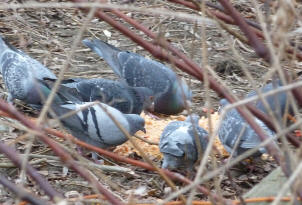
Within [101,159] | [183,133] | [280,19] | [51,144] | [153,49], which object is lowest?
[101,159]

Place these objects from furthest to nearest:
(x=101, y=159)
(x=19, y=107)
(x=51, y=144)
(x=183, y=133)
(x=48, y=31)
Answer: (x=48, y=31)
(x=19, y=107)
(x=101, y=159)
(x=183, y=133)
(x=51, y=144)

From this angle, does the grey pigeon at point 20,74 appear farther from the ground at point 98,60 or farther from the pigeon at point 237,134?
the pigeon at point 237,134

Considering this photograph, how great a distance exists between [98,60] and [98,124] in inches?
72.5

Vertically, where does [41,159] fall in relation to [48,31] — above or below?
below

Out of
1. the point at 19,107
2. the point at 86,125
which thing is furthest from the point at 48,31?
the point at 86,125

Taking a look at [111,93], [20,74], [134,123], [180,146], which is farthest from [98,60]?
[180,146]

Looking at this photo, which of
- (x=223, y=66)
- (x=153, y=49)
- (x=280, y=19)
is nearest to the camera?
(x=280, y=19)

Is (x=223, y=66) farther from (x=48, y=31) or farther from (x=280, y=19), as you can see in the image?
(x=280, y=19)

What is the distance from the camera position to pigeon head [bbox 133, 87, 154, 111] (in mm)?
4824

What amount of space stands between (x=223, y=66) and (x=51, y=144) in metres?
4.06

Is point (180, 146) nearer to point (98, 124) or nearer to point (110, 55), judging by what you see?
point (98, 124)

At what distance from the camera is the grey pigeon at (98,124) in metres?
4.02

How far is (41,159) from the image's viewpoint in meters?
3.89

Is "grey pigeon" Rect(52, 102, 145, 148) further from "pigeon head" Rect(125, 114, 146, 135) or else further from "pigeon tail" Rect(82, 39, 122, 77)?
"pigeon tail" Rect(82, 39, 122, 77)
